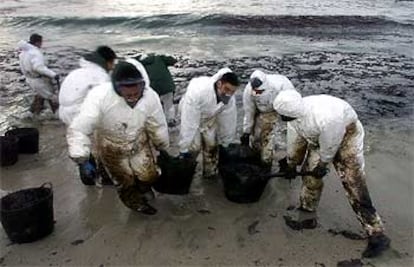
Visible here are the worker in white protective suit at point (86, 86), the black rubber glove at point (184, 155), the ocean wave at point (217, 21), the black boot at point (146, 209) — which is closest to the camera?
the black boot at point (146, 209)

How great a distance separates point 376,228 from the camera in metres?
4.76

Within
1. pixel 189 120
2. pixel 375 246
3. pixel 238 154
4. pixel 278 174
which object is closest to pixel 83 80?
pixel 189 120

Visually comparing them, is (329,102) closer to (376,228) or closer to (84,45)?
(376,228)

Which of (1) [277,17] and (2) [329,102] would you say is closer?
(2) [329,102]

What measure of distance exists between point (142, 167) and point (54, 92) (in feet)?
16.9

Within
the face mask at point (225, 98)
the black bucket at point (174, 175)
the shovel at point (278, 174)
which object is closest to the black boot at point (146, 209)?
the black bucket at point (174, 175)

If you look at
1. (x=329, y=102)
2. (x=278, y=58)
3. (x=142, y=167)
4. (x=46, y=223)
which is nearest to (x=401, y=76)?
(x=278, y=58)

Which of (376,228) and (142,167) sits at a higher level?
(142,167)

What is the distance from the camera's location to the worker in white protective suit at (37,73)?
29.3 ft

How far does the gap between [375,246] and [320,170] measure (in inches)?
38.0

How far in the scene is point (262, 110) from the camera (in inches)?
254

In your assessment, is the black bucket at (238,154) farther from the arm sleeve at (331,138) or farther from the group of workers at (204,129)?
the arm sleeve at (331,138)

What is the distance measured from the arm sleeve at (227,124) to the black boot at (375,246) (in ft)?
7.86

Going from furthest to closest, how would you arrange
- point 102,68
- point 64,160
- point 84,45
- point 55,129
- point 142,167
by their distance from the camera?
Answer: 1. point 84,45
2. point 55,129
3. point 64,160
4. point 102,68
5. point 142,167
